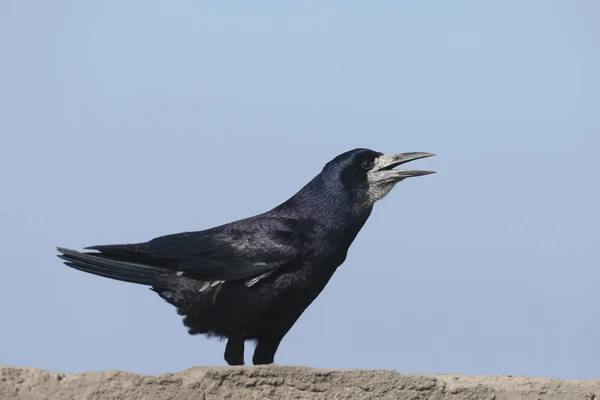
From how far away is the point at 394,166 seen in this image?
736 cm

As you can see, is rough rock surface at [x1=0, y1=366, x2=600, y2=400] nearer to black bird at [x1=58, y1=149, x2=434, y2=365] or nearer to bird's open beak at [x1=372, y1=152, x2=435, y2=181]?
black bird at [x1=58, y1=149, x2=434, y2=365]

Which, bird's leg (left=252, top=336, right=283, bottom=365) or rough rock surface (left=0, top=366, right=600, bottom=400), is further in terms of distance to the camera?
bird's leg (left=252, top=336, right=283, bottom=365)

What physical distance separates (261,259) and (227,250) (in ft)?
1.00

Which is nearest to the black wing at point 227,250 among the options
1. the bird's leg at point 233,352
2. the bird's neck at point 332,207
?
the bird's neck at point 332,207

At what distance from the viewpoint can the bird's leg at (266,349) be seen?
666 centimetres

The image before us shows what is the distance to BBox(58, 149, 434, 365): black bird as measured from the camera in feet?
21.7

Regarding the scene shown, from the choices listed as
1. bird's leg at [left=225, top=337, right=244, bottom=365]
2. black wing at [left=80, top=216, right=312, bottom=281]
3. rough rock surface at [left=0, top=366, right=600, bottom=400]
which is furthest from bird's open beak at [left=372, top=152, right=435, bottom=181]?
rough rock surface at [left=0, top=366, right=600, bottom=400]

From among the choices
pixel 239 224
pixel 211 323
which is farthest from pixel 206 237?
pixel 211 323

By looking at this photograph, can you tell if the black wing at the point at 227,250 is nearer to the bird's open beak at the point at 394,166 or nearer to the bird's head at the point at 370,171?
the bird's head at the point at 370,171

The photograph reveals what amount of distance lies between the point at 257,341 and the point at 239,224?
843mm

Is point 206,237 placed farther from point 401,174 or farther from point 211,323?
point 401,174

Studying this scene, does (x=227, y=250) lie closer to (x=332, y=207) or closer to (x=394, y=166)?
(x=332, y=207)

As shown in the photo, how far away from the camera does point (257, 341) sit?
669cm

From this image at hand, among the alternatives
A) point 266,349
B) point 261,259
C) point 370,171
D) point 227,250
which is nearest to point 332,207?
point 370,171
